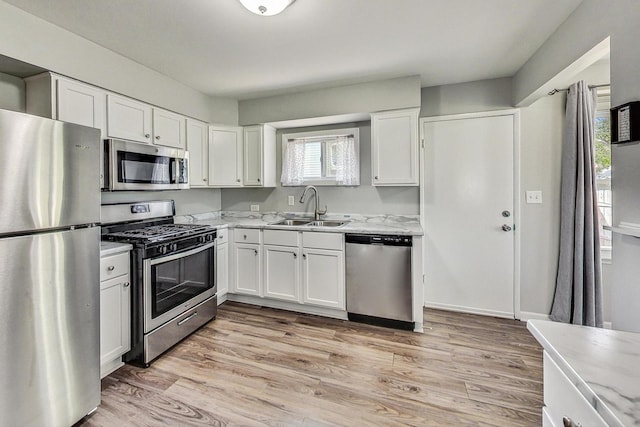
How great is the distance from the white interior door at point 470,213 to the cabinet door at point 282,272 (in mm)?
1455

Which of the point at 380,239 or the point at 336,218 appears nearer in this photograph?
the point at 380,239

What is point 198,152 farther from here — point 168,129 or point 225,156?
point 168,129

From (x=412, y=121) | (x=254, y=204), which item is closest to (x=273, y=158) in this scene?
(x=254, y=204)

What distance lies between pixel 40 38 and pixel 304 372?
Result: 2920mm

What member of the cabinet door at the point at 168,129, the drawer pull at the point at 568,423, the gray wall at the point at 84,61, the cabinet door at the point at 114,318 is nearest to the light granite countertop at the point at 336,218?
the cabinet door at the point at 168,129

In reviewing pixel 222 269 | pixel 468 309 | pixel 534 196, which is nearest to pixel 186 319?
pixel 222 269

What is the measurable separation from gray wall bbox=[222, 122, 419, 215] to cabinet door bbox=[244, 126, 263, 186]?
291 mm

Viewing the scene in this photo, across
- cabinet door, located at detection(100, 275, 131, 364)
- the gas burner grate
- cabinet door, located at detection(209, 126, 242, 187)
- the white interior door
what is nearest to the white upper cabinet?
the gas burner grate

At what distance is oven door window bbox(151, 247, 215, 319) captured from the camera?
2172mm

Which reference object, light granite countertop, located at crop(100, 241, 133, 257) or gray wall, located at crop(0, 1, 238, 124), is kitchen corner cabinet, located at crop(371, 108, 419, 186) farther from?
light granite countertop, located at crop(100, 241, 133, 257)

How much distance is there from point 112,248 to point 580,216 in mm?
3692

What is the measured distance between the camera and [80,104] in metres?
2.10

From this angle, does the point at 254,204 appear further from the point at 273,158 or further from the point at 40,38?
the point at 40,38

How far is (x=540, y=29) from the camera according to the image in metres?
2.03
